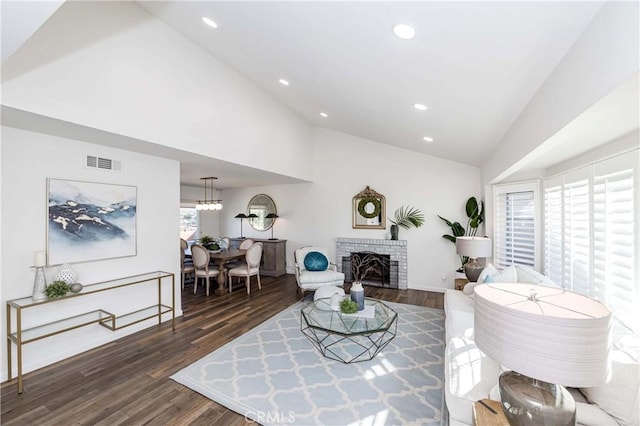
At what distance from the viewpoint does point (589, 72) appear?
1364mm

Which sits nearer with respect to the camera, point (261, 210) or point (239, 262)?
point (239, 262)

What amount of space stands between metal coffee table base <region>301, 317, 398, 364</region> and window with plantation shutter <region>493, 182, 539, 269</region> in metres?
2.39

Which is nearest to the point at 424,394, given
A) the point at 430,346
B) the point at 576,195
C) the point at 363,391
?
the point at 363,391

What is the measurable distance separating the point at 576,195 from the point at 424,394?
2677 mm

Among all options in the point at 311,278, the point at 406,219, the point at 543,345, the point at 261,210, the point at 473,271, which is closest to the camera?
the point at 543,345

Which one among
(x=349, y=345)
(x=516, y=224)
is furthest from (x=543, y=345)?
(x=516, y=224)

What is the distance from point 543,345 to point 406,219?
5.14 meters

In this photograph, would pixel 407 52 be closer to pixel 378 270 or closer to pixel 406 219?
pixel 406 219

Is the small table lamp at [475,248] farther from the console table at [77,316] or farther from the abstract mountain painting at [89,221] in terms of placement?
the abstract mountain painting at [89,221]

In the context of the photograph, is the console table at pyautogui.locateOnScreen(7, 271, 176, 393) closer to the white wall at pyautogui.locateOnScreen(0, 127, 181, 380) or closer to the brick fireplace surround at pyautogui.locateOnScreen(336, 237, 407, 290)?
the white wall at pyautogui.locateOnScreen(0, 127, 181, 380)

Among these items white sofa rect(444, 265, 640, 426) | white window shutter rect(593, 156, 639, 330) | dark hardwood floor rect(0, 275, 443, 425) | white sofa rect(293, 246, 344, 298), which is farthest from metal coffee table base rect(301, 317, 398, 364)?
white window shutter rect(593, 156, 639, 330)

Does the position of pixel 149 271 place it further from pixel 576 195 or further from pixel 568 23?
pixel 576 195

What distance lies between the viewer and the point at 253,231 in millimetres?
8023

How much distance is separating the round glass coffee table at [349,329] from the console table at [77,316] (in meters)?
2.07
